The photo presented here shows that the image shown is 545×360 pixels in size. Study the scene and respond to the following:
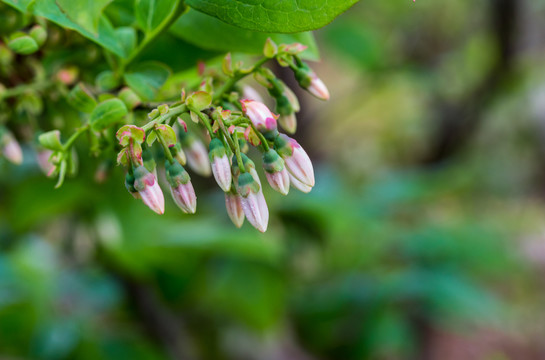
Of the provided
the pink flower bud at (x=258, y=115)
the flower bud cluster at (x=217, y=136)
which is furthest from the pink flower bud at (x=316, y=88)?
the pink flower bud at (x=258, y=115)

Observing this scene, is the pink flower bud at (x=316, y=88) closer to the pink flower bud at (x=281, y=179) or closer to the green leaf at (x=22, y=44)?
the pink flower bud at (x=281, y=179)

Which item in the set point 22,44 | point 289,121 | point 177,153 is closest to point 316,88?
point 289,121

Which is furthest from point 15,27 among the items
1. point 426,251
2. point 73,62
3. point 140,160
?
point 426,251

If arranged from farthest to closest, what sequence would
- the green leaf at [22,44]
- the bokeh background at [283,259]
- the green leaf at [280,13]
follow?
the bokeh background at [283,259]
the green leaf at [22,44]
the green leaf at [280,13]

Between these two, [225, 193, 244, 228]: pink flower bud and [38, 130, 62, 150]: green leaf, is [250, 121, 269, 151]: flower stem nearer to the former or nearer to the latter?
[225, 193, 244, 228]: pink flower bud

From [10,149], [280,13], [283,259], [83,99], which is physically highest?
[280,13]

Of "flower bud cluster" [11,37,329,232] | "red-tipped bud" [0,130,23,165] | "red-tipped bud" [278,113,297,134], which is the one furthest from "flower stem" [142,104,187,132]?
"red-tipped bud" [0,130,23,165]

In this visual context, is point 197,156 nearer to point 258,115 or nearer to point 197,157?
point 197,157
